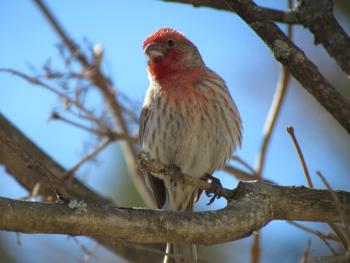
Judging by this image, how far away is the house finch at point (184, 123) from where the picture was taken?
6.26 metres

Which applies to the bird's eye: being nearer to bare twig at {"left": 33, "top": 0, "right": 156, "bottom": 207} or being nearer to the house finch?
the house finch

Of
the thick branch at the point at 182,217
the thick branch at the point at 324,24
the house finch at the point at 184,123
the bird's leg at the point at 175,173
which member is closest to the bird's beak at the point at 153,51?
the house finch at the point at 184,123

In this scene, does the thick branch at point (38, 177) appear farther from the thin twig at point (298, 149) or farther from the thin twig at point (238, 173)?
the thin twig at point (298, 149)

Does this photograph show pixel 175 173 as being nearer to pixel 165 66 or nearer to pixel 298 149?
pixel 298 149

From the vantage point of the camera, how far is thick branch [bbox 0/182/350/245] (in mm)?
3664

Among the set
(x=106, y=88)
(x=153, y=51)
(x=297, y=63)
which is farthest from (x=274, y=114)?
(x=106, y=88)

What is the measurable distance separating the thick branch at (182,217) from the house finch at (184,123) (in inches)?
66.7

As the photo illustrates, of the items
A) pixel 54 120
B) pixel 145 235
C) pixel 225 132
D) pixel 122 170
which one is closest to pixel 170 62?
pixel 225 132

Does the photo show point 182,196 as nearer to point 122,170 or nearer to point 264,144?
point 264,144

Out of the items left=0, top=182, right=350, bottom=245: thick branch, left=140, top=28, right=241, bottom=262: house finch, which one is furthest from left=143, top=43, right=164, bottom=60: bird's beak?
left=0, top=182, right=350, bottom=245: thick branch

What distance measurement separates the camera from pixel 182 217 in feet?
13.3

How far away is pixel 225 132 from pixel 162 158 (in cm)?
65

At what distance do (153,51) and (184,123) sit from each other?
0.98m

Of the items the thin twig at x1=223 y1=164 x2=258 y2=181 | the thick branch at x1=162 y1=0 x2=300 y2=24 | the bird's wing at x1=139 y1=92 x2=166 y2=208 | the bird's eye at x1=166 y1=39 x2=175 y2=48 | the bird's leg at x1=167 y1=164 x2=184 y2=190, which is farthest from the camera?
the bird's eye at x1=166 y1=39 x2=175 y2=48
